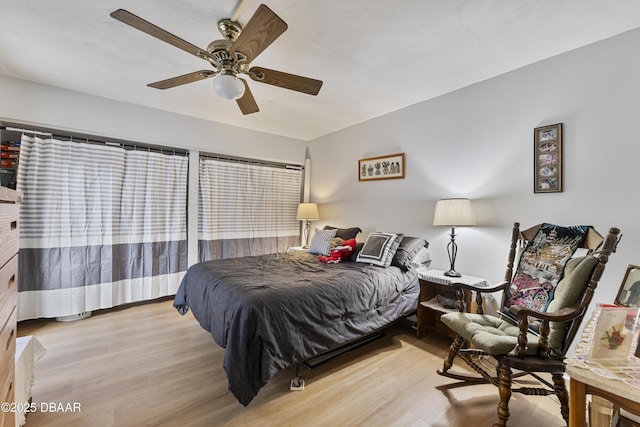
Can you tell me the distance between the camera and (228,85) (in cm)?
176

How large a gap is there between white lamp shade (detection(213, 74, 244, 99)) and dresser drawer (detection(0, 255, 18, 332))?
1352mm

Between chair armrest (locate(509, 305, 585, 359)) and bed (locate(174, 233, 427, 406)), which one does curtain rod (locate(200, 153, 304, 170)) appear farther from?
chair armrest (locate(509, 305, 585, 359))

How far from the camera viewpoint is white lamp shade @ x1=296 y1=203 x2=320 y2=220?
14.2 ft

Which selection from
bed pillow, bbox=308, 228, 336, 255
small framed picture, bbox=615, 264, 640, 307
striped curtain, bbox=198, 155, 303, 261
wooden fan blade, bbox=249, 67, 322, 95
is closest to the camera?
small framed picture, bbox=615, 264, 640, 307

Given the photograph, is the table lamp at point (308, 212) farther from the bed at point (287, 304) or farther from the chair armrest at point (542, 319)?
the chair armrest at point (542, 319)

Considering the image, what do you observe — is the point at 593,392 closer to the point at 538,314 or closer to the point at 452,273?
the point at 538,314

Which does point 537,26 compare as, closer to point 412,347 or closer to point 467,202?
point 467,202

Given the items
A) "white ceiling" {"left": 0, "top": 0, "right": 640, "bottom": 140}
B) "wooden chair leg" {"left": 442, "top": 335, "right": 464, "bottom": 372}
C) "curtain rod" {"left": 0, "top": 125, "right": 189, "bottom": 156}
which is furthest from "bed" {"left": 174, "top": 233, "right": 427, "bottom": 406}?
"curtain rod" {"left": 0, "top": 125, "right": 189, "bottom": 156}

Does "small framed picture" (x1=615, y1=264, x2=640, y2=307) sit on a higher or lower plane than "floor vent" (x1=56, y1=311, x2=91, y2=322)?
higher

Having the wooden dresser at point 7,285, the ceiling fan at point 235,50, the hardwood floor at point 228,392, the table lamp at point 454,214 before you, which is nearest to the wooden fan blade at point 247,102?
the ceiling fan at point 235,50

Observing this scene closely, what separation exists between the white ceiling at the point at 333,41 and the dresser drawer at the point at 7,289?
1.69 m

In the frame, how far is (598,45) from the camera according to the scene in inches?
78.8

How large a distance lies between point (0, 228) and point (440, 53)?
2.72 m

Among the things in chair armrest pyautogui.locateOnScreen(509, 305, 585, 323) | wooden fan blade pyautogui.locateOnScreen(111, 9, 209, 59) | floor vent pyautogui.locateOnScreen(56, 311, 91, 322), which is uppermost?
wooden fan blade pyautogui.locateOnScreen(111, 9, 209, 59)
